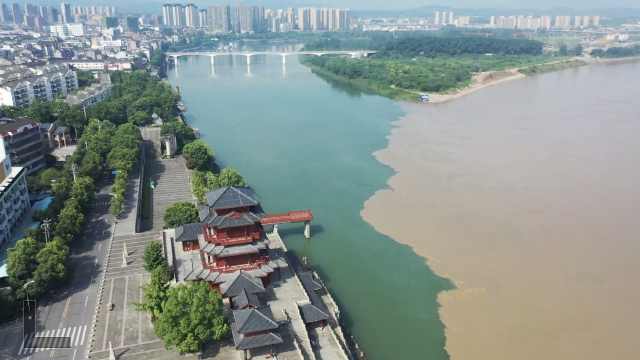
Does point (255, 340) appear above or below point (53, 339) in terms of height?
above

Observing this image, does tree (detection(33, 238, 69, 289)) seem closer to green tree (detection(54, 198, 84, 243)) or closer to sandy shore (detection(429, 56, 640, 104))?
green tree (detection(54, 198, 84, 243))

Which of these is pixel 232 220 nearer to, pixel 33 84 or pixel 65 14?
pixel 33 84

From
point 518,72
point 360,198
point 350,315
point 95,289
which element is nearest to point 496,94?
point 518,72

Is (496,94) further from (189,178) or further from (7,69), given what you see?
(7,69)

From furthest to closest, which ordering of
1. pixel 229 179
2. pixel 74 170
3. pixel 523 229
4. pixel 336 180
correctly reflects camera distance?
pixel 336 180, pixel 74 170, pixel 523 229, pixel 229 179

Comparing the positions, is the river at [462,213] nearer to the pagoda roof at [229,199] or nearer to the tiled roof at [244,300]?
the tiled roof at [244,300]

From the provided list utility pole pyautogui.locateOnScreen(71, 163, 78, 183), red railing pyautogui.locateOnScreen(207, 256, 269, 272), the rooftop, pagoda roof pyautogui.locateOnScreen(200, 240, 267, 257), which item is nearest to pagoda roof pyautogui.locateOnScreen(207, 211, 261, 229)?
pagoda roof pyautogui.locateOnScreen(200, 240, 267, 257)

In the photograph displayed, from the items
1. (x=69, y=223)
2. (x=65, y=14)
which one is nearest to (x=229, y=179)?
(x=69, y=223)

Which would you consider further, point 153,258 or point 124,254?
point 124,254
